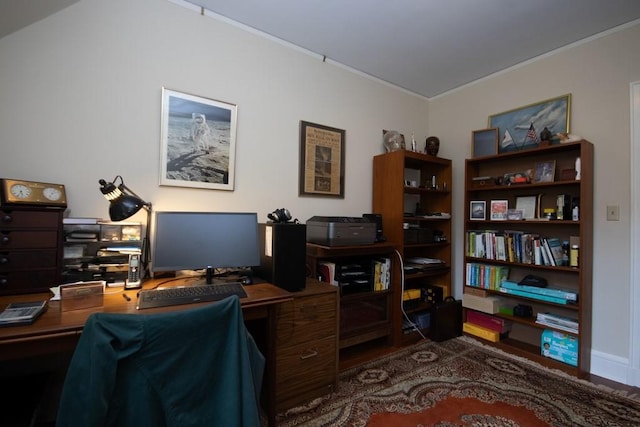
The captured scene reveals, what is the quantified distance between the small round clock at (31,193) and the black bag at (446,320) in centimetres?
290

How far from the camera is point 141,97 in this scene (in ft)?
6.12

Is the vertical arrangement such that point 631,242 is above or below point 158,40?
below

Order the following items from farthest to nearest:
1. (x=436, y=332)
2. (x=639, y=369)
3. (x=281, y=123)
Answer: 1. (x=436, y=332)
2. (x=281, y=123)
3. (x=639, y=369)

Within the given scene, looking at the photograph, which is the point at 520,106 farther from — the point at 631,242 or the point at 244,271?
the point at 244,271

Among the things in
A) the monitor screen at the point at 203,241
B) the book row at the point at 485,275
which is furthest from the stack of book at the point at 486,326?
the monitor screen at the point at 203,241

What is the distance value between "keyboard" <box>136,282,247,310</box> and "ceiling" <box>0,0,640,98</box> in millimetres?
1578

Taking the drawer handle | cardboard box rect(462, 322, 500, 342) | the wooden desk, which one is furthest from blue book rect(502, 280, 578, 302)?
the wooden desk

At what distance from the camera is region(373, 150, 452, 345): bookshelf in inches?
107

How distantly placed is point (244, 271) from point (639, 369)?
9.41 ft

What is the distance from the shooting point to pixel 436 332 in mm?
2723

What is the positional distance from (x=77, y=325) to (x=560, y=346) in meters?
3.10

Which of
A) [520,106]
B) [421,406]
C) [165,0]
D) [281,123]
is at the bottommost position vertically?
[421,406]

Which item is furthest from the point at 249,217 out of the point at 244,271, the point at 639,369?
the point at 639,369

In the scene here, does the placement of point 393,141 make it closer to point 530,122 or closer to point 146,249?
point 530,122
